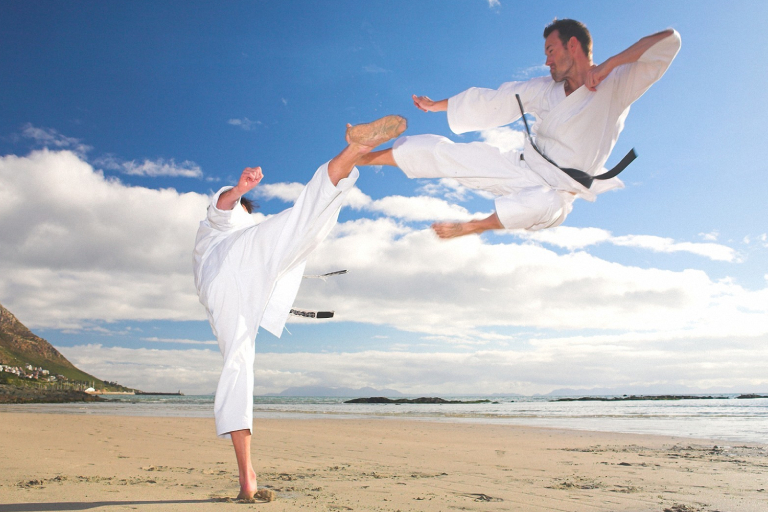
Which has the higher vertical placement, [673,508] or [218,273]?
[218,273]

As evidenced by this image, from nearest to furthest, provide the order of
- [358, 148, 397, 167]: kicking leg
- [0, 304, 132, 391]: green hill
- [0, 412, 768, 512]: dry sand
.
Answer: [358, 148, 397, 167]: kicking leg, [0, 412, 768, 512]: dry sand, [0, 304, 132, 391]: green hill

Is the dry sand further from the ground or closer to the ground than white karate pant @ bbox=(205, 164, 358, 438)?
closer to the ground

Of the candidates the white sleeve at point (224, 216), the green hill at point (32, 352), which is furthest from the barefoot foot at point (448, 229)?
the green hill at point (32, 352)

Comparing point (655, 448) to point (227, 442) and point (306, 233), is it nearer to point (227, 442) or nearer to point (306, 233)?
point (227, 442)

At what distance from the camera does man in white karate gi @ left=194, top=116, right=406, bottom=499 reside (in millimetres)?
3016

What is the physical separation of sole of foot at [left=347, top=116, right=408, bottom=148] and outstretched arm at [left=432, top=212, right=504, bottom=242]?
0.56 meters

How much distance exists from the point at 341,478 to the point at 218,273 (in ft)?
7.34

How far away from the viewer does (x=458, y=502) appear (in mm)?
3312

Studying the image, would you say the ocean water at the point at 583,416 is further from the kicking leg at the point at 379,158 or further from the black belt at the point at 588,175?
the kicking leg at the point at 379,158

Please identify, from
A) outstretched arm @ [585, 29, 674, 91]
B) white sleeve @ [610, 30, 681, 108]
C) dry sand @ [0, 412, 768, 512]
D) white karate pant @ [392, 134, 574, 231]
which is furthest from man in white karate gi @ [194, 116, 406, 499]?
white sleeve @ [610, 30, 681, 108]

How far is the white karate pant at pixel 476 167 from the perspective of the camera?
280 cm

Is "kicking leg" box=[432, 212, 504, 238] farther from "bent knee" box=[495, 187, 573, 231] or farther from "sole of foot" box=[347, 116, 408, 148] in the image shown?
"sole of foot" box=[347, 116, 408, 148]

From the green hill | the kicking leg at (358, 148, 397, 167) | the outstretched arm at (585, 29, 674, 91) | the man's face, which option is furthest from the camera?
the green hill

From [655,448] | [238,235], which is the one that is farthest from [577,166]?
[655,448]
